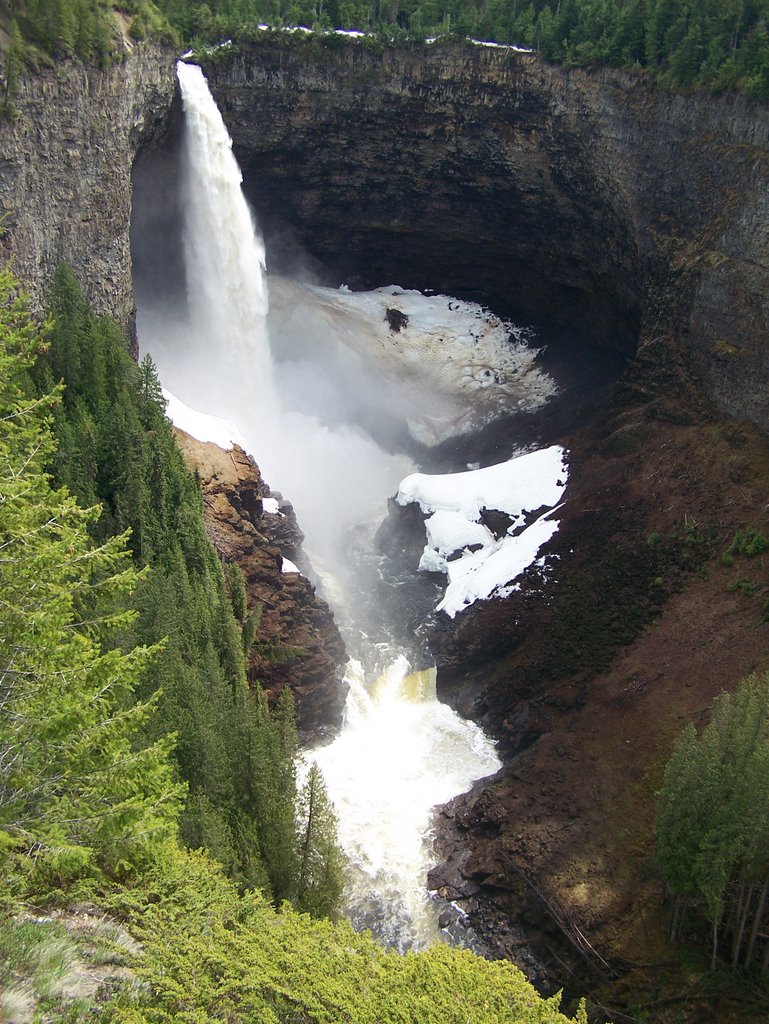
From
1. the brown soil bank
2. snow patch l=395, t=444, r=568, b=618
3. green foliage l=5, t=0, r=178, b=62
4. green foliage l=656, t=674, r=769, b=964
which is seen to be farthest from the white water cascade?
green foliage l=656, t=674, r=769, b=964

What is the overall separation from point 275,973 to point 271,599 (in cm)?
2575

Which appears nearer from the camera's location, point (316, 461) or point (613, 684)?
point (613, 684)

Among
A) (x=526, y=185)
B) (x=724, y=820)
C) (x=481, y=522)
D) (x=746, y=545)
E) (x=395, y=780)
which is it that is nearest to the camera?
(x=724, y=820)

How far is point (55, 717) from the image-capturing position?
10.2 metres

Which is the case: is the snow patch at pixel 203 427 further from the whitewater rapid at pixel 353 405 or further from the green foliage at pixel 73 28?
the green foliage at pixel 73 28

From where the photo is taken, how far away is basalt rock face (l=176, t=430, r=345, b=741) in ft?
114

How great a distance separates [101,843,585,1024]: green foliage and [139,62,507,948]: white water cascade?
664 inches

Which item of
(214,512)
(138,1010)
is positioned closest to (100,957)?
(138,1010)

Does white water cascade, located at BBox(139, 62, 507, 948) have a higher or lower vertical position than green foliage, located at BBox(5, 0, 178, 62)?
lower

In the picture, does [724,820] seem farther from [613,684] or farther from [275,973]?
[275,973]

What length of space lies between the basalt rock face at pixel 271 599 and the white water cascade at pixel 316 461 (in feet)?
5.36

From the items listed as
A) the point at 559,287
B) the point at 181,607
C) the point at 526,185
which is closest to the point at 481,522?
the point at 559,287

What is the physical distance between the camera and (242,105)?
1991 inches

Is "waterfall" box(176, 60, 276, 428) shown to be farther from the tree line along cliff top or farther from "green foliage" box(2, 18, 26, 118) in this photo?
"green foliage" box(2, 18, 26, 118)
